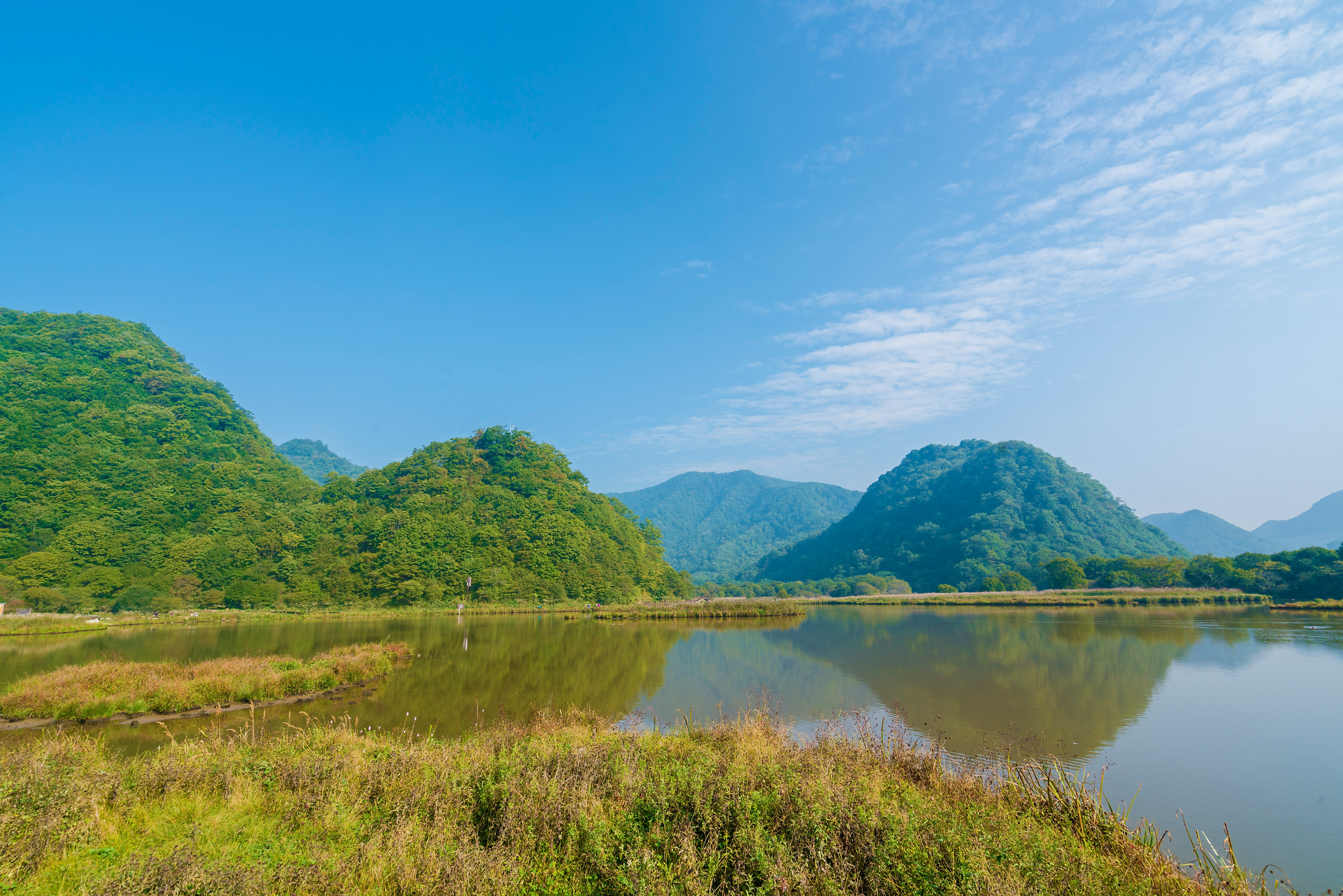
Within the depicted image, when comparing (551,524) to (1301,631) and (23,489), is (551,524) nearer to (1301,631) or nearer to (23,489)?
(23,489)

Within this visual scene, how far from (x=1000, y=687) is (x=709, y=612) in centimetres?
3262

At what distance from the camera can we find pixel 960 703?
576 inches

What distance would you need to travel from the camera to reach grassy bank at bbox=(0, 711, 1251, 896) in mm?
4441

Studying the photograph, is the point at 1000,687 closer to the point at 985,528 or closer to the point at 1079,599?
the point at 1079,599

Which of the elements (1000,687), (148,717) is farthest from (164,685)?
(1000,687)

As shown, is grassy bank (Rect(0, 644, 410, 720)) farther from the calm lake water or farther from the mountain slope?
the mountain slope

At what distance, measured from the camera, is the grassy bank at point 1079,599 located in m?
50.5

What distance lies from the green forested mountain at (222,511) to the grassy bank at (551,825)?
189 feet

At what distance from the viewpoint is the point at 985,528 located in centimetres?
10312

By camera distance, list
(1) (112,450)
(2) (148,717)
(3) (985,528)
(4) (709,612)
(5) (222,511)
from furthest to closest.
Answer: (3) (985,528)
(1) (112,450)
(5) (222,511)
(4) (709,612)
(2) (148,717)

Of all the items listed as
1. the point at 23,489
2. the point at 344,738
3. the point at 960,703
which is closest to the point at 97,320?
the point at 23,489

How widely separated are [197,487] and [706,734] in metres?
80.6

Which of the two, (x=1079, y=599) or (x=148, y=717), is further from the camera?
(x=1079, y=599)

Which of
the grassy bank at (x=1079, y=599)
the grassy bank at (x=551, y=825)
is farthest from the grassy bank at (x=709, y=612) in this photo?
the grassy bank at (x=551, y=825)
